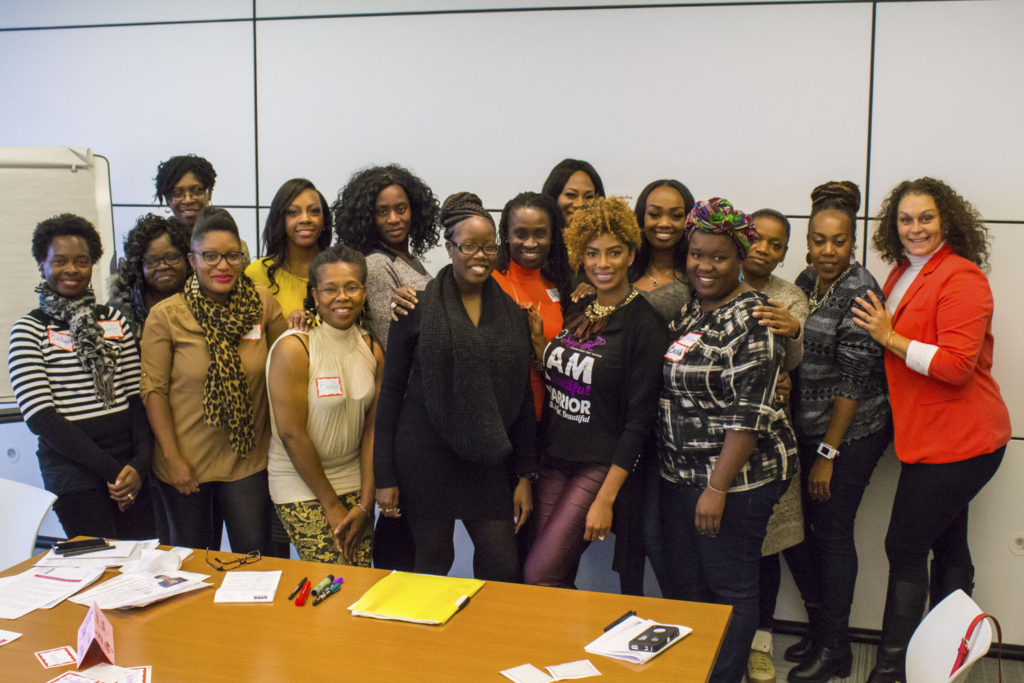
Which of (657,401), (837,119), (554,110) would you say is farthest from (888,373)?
(554,110)

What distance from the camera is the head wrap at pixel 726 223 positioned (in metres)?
2.27

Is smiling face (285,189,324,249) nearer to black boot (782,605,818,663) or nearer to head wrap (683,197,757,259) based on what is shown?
head wrap (683,197,757,259)

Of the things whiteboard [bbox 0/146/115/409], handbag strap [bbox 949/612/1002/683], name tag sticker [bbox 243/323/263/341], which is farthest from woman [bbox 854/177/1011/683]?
whiteboard [bbox 0/146/115/409]

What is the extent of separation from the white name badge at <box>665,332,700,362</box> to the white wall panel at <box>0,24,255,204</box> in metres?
2.40

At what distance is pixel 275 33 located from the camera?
12.2ft

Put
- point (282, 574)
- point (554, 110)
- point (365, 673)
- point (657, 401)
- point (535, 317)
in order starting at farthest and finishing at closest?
point (554, 110)
point (535, 317)
point (657, 401)
point (282, 574)
point (365, 673)

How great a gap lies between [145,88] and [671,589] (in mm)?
3400

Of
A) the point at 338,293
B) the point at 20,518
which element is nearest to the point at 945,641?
the point at 338,293

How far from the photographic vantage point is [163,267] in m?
2.84

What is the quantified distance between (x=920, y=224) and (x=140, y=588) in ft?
8.39

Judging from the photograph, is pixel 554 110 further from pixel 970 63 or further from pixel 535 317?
pixel 970 63

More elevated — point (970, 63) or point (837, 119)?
point (970, 63)

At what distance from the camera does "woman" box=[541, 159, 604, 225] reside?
295 cm

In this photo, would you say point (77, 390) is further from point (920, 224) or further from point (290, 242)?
point (920, 224)
